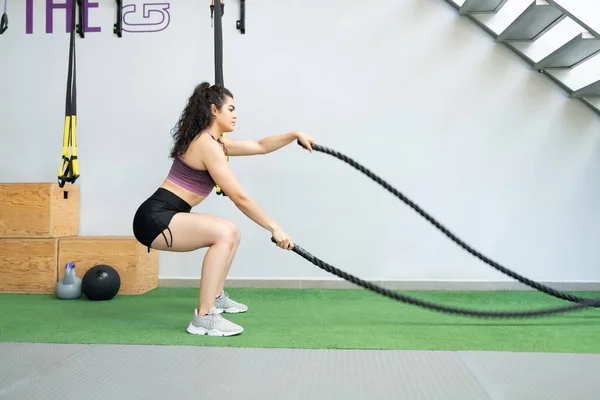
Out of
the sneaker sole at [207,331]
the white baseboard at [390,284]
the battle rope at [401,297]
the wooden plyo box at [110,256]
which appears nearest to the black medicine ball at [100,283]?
the wooden plyo box at [110,256]

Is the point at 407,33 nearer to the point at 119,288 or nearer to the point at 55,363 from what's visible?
the point at 119,288

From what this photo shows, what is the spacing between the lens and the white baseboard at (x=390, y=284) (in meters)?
3.72

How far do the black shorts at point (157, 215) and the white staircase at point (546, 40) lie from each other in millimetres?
2238

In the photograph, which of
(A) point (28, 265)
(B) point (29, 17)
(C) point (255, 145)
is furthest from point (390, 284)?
(B) point (29, 17)

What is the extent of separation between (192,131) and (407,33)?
1914mm

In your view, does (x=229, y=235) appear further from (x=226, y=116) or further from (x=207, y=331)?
(x=226, y=116)

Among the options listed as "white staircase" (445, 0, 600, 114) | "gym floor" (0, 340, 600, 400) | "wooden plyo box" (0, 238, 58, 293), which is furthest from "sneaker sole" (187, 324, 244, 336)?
"white staircase" (445, 0, 600, 114)

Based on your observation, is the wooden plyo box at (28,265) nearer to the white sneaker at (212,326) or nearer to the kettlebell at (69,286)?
the kettlebell at (69,286)

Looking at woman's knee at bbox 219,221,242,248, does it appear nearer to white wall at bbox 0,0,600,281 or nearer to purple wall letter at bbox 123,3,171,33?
white wall at bbox 0,0,600,281

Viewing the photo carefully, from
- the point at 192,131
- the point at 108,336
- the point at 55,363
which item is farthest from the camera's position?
the point at 192,131

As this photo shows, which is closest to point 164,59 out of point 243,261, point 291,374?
point 243,261

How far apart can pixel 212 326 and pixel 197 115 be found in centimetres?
96

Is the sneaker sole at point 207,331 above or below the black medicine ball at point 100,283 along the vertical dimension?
below

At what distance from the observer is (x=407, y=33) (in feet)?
12.6
